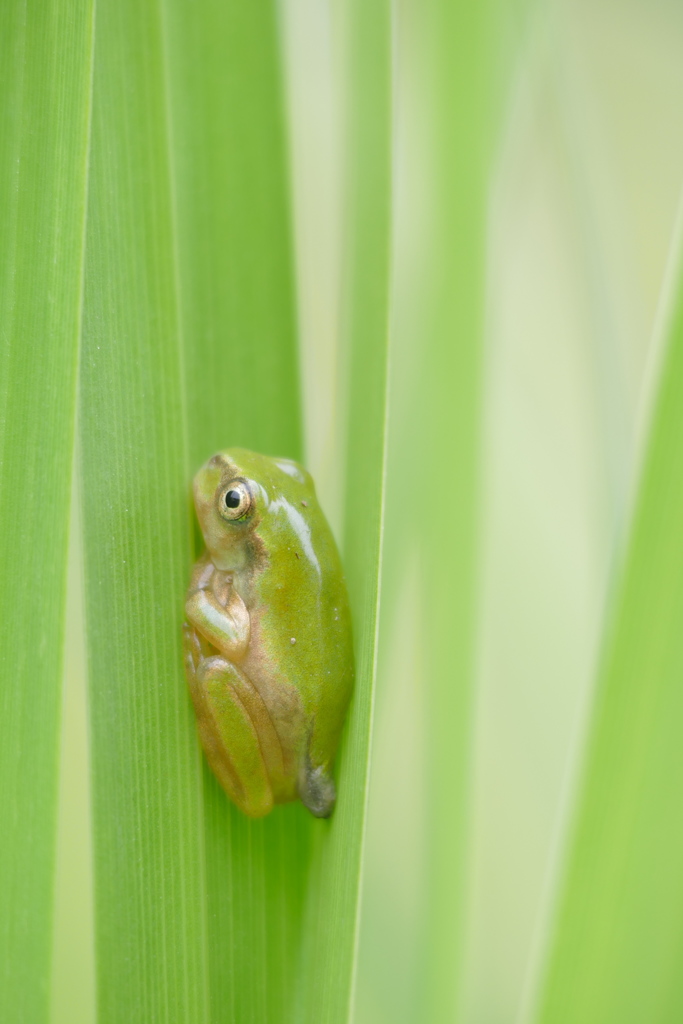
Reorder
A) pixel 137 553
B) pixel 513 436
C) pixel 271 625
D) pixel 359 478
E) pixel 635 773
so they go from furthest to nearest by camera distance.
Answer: pixel 513 436
pixel 271 625
pixel 359 478
pixel 137 553
pixel 635 773

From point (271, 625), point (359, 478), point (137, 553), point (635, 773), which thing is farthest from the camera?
point (271, 625)

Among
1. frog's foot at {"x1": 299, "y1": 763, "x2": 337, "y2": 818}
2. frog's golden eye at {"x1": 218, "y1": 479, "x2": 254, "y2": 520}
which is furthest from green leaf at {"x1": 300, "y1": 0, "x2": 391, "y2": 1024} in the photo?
frog's golden eye at {"x1": 218, "y1": 479, "x2": 254, "y2": 520}

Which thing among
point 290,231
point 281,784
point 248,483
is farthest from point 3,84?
point 281,784

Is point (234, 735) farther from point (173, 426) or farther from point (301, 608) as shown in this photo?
point (173, 426)

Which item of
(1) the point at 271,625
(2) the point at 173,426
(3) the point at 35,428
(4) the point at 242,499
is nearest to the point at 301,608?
(1) the point at 271,625

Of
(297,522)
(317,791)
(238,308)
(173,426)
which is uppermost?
(238,308)

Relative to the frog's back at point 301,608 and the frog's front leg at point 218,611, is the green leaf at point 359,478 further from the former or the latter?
the frog's front leg at point 218,611

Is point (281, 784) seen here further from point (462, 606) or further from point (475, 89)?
point (475, 89)
